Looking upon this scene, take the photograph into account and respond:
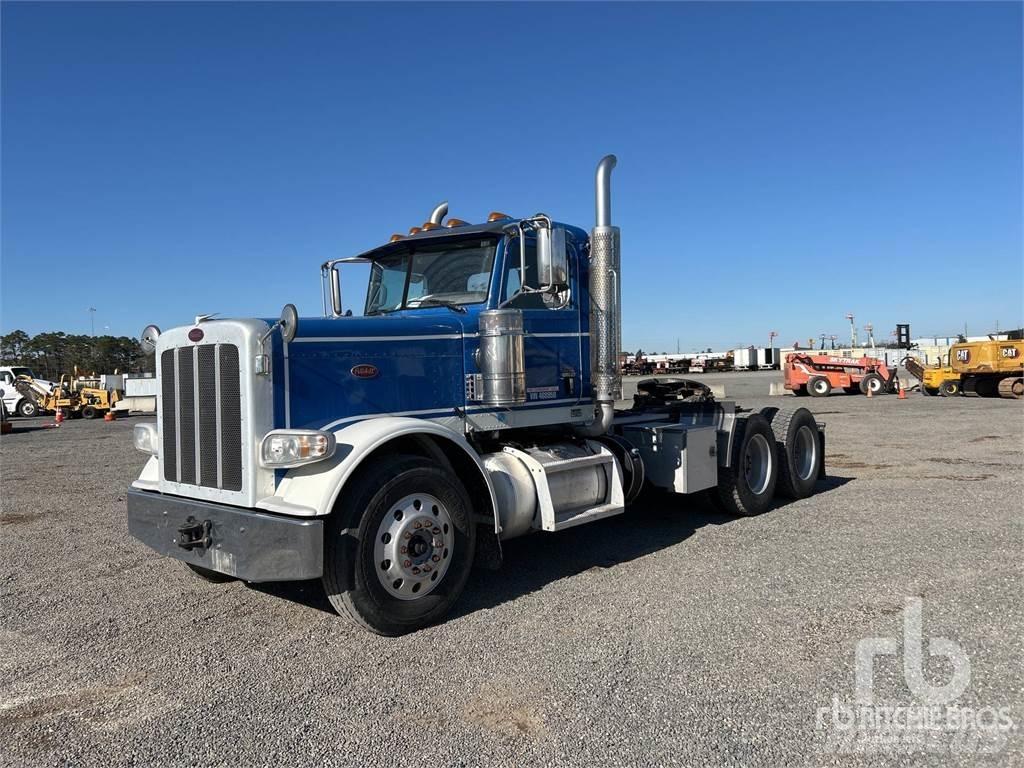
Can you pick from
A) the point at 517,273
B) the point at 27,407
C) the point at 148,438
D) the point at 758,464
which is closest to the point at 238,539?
the point at 148,438

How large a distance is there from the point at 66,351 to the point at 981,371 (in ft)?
273

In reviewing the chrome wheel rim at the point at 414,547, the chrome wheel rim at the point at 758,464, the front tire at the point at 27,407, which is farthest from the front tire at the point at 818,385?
the front tire at the point at 27,407

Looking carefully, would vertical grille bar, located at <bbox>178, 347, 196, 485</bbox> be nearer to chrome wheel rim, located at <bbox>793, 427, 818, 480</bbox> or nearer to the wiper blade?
the wiper blade

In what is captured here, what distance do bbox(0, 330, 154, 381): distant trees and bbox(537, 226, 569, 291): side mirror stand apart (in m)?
80.9

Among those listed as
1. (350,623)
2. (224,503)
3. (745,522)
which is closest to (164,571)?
(224,503)

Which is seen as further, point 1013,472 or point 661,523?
point 1013,472

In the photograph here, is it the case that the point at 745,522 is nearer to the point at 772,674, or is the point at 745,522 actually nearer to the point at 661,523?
the point at 661,523

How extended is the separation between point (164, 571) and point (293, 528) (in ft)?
8.08

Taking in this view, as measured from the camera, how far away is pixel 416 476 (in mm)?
4645

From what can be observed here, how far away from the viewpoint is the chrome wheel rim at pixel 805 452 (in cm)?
886

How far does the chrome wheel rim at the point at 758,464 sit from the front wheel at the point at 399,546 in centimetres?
417

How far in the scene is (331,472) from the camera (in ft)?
14.1

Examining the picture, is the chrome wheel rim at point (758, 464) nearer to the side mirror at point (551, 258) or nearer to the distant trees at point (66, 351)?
the side mirror at point (551, 258)

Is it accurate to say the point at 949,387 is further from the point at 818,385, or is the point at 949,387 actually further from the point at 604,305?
the point at 604,305
